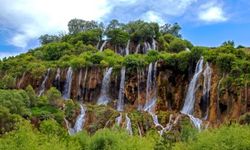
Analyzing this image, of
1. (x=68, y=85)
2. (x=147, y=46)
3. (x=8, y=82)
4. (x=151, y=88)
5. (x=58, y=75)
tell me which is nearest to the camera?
(x=151, y=88)

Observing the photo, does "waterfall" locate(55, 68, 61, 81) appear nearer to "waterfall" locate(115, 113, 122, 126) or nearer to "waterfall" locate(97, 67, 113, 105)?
"waterfall" locate(97, 67, 113, 105)

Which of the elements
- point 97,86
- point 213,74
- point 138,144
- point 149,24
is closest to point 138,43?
point 149,24

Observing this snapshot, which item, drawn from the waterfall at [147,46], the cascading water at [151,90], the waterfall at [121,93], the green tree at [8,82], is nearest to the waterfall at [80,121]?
the waterfall at [121,93]

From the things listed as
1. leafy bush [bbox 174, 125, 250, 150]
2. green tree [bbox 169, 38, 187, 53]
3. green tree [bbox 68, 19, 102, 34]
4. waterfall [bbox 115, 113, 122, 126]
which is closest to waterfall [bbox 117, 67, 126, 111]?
waterfall [bbox 115, 113, 122, 126]

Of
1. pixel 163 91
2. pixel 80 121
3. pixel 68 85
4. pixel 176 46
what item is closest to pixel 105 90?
pixel 68 85

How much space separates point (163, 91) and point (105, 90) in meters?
8.73

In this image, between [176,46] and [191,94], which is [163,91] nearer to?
[191,94]

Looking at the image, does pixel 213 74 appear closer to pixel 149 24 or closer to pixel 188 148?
pixel 188 148

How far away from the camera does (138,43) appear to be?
88438mm

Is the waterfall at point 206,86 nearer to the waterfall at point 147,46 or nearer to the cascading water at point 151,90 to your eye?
the cascading water at point 151,90

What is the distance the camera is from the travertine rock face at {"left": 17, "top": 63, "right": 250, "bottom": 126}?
55.2 metres

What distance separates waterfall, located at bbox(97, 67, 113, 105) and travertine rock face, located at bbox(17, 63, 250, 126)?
579 millimetres

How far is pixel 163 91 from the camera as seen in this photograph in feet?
207

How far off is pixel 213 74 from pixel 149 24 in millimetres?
31935
